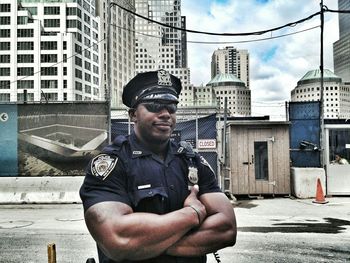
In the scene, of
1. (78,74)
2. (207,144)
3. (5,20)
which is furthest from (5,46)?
(207,144)

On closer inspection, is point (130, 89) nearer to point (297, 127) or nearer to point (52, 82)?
point (297, 127)

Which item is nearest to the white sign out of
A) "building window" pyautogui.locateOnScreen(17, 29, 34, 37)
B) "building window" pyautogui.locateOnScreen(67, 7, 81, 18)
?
"building window" pyautogui.locateOnScreen(17, 29, 34, 37)

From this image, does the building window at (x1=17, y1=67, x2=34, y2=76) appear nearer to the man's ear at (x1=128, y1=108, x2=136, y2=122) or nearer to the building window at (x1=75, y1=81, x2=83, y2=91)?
the building window at (x1=75, y1=81, x2=83, y2=91)

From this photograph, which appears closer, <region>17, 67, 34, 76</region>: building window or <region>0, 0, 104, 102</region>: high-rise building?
<region>0, 0, 104, 102</region>: high-rise building

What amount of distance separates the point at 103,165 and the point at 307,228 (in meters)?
7.98

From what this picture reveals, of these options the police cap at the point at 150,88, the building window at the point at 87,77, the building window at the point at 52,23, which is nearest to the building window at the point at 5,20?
the building window at the point at 52,23

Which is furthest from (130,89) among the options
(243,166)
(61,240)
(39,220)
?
(243,166)

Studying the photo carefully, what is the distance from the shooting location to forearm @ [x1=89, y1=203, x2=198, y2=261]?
1693mm

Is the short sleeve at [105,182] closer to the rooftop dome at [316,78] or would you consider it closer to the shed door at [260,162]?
the shed door at [260,162]

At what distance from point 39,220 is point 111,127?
451 cm

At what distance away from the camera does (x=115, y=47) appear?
5492 inches

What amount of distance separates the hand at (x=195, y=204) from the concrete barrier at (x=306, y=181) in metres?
12.6

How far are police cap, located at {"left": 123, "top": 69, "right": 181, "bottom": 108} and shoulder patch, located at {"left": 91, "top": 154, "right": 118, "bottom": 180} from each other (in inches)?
13.4

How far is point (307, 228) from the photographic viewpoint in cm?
877
